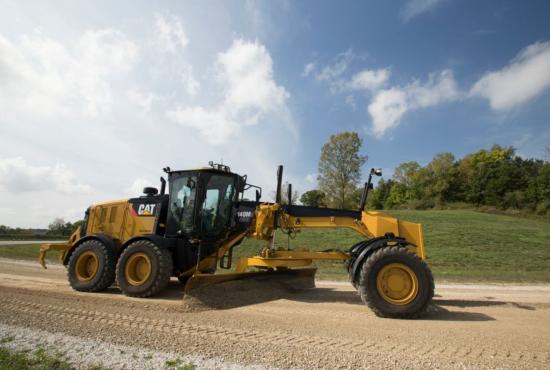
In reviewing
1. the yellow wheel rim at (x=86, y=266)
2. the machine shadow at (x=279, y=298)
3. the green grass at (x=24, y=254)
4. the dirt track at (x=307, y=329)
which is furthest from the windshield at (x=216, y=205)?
the green grass at (x=24, y=254)

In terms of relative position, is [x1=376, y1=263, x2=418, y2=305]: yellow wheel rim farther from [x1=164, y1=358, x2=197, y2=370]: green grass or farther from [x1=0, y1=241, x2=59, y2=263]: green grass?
→ [x1=0, y1=241, x2=59, y2=263]: green grass

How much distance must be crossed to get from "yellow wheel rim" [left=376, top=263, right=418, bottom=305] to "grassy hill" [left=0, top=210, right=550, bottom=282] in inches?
259

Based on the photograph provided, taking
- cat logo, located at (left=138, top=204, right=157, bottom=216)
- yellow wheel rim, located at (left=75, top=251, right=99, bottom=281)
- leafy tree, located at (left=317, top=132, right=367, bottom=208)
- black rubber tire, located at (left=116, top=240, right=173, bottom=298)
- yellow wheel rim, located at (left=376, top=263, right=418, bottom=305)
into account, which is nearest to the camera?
yellow wheel rim, located at (left=376, top=263, right=418, bottom=305)

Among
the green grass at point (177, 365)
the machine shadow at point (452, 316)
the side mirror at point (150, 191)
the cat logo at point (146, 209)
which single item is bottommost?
the green grass at point (177, 365)

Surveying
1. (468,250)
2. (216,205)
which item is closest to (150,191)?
(216,205)

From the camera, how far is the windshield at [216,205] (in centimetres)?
779

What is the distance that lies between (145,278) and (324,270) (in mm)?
9170

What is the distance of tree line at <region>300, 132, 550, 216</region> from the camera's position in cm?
4484

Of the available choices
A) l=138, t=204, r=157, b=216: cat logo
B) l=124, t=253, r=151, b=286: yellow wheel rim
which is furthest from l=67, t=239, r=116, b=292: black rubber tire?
l=138, t=204, r=157, b=216: cat logo

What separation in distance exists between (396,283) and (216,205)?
4.30 meters

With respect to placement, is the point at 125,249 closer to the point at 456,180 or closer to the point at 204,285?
the point at 204,285

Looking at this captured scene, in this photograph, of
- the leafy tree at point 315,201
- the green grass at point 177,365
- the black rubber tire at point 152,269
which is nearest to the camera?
the green grass at point 177,365

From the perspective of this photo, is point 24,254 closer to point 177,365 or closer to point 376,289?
point 177,365

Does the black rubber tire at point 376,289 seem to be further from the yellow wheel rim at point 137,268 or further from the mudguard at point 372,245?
the yellow wheel rim at point 137,268
